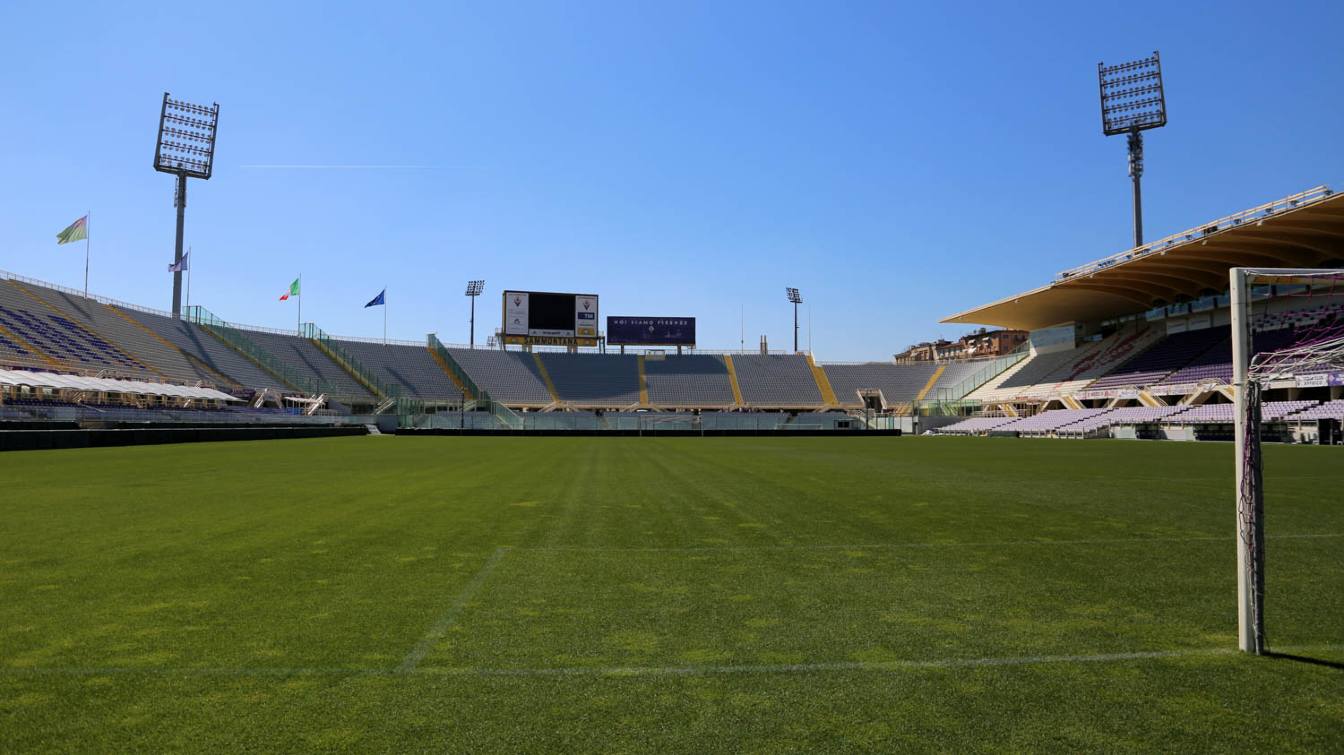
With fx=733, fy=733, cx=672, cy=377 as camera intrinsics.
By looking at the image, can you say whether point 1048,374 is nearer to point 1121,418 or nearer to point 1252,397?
point 1121,418

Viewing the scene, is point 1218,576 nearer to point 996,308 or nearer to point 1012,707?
point 1012,707

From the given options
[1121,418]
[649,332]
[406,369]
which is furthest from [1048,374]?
[406,369]

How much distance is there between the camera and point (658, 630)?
4199 mm

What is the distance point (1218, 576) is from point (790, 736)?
455 cm

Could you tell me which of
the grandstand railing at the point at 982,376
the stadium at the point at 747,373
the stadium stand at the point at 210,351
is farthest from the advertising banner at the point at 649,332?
the stadium stand at the point at 210,351

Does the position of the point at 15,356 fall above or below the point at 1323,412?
above

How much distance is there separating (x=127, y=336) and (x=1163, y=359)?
63.6 metres

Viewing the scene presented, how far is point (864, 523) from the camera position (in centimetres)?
833

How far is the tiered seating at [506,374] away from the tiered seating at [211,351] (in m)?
17.6

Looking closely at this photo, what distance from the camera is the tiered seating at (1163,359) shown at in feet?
139

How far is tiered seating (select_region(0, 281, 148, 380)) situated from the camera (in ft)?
124

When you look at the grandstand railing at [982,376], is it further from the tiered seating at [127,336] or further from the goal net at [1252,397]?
the goal net at [1252,397]

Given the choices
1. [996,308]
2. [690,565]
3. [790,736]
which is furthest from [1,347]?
[996,308]

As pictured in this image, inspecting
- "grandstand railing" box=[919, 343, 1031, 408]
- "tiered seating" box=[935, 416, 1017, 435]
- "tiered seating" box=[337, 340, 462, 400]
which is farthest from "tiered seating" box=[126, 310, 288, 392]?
"grandstand railing" box=[919, 343, 1031, 408]
